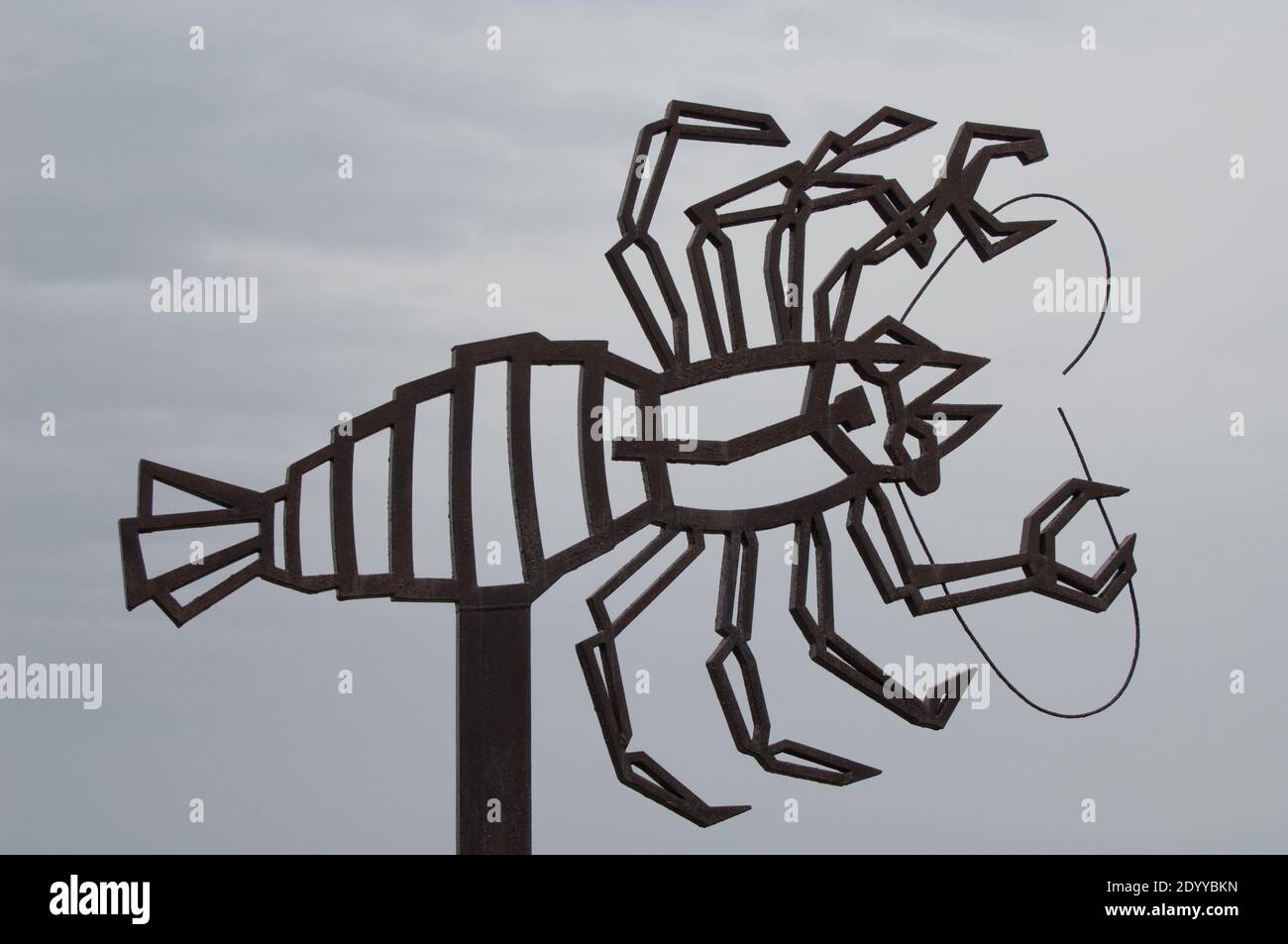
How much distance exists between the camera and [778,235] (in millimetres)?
5457

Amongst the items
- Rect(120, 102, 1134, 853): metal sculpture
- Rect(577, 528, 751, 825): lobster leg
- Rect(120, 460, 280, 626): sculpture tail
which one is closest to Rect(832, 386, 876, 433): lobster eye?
Rect(120, 102, 1134, 853): metal sculpture

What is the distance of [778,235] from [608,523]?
1.00 meters

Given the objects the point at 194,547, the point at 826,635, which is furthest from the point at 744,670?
the point at 194,547

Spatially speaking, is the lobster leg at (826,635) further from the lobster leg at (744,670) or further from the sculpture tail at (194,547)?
the sculpture tail at (194,547)

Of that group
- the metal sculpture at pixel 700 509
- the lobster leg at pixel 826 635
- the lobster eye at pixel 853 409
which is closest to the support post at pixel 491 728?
the metal sculpture at pixel 700 509

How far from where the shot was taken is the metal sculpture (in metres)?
4.99

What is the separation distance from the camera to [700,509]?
531cm

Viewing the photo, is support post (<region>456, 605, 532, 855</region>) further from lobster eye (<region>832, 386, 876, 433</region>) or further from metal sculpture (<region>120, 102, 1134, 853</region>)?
lobster eye (<region>832, 386, 876, 433</region>)

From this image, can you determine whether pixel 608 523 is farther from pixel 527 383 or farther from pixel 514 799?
pixel 514 799

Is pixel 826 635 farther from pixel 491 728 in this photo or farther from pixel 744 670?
pixel 491 728

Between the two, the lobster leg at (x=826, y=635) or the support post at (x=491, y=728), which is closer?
the support post at (x=491, y=728)

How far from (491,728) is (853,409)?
4.82 feet

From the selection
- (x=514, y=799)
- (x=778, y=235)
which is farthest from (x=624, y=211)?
(x=514, y=799)

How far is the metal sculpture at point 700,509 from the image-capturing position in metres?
4.99
